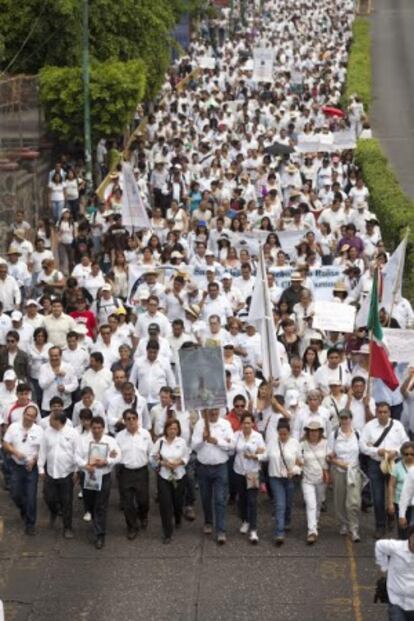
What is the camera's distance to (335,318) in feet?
66.1

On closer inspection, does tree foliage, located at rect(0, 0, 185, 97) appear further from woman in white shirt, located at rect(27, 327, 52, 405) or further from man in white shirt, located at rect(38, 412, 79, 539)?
man in white shirt, located at rect(38, 412, 79, 539)

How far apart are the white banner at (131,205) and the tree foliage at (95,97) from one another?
9082 mm

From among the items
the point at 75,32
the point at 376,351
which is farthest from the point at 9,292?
the point at 75,32

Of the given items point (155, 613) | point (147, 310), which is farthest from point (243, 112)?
point (155, 613)

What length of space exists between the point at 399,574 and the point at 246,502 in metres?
3.94

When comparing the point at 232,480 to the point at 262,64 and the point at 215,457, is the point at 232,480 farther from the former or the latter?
the point at 262,64

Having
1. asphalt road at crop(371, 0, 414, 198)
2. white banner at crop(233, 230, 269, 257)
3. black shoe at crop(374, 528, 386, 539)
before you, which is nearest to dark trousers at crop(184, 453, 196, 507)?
black shoe at crop(374, 528, 386, 539)

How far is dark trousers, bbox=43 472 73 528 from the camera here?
1700 centimetres

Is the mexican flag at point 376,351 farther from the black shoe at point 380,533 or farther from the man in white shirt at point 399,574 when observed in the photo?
the man in white shirt at point 399,574

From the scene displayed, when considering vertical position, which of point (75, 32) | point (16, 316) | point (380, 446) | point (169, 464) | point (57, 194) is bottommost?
point (169, 464)

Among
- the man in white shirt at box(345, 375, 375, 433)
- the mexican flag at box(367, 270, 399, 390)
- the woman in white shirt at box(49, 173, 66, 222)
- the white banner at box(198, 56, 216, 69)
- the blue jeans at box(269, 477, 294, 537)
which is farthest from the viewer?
the white banner at box(198, 56, 216, 69)

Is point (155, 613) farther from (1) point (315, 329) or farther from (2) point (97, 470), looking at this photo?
(1) point (315, 329)

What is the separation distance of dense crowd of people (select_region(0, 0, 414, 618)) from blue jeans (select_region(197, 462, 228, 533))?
0.02 m

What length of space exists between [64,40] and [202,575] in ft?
70.8
